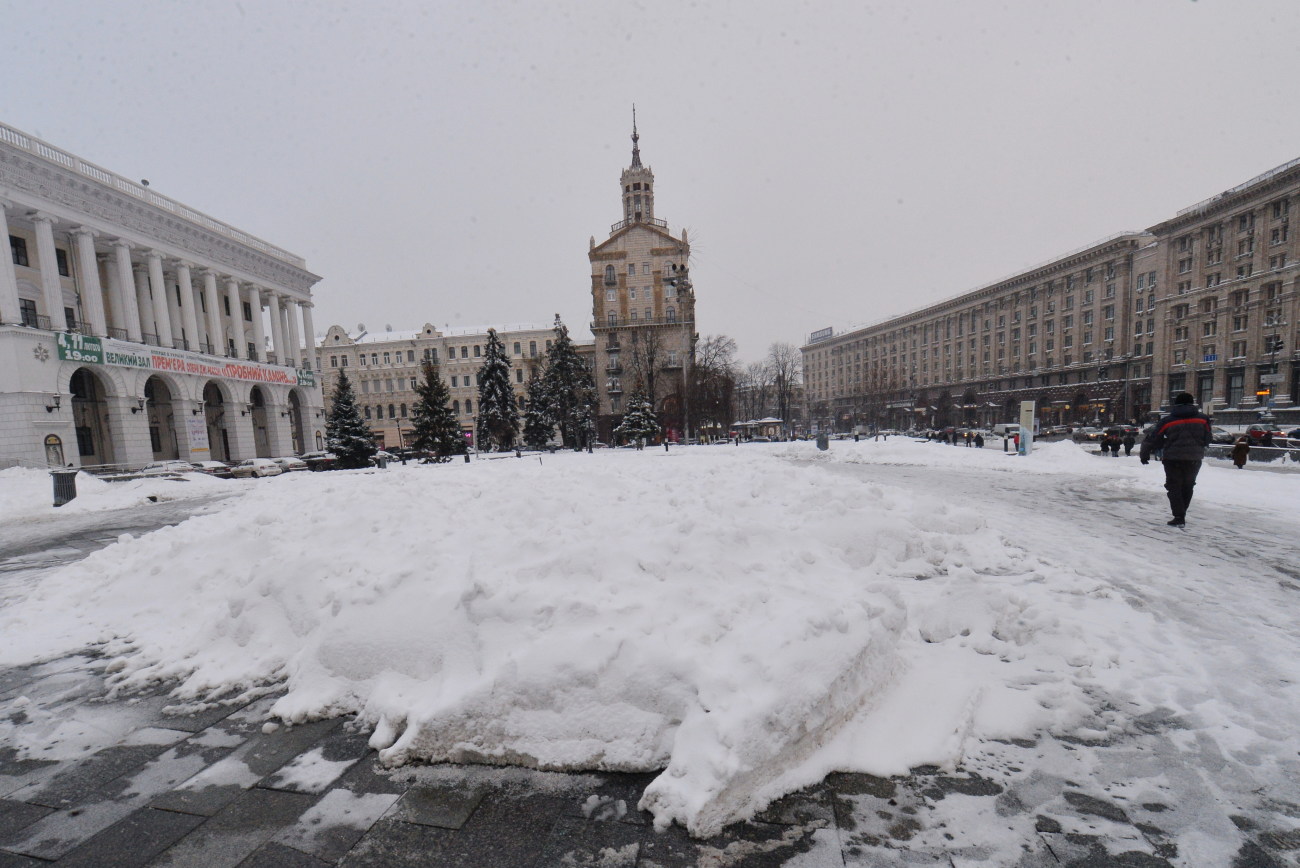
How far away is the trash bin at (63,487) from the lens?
16.2 meters

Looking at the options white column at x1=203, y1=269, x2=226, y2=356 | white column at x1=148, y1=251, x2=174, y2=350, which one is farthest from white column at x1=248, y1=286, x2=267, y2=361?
white column at x1=148, y1=251, x2=174, y2=350

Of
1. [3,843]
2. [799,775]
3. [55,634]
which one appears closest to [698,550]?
[799,775]

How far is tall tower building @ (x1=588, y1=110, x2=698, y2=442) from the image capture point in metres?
55.2

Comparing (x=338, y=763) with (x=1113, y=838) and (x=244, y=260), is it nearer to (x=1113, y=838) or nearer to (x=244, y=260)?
(x=1113, y=838)

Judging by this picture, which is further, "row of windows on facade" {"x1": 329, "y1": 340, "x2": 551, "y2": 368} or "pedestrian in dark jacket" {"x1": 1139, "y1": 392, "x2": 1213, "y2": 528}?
"row of windows on facade" {"x1": 329, "y1": 340, "x2": 551, "y2": 368}

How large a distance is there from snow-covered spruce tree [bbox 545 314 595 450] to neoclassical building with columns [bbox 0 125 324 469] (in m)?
20.1

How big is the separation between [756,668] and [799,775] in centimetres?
51

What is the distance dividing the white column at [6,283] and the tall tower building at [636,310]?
4001 cm

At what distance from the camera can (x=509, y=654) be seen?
3146 mm

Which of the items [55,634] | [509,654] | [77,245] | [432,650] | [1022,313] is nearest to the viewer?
[509,654]

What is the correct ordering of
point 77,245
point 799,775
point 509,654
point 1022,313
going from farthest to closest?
point 1022,313 < point 77,245 < point 509,654 < point 799,775

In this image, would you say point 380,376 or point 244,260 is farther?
point 380,376

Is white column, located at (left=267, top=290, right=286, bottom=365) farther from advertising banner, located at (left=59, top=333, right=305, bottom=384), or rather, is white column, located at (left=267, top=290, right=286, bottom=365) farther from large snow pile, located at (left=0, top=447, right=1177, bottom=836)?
large snow pile, located at (left=0, top=447, right=1177, bottom=836)

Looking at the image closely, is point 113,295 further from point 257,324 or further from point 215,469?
point 215,469
